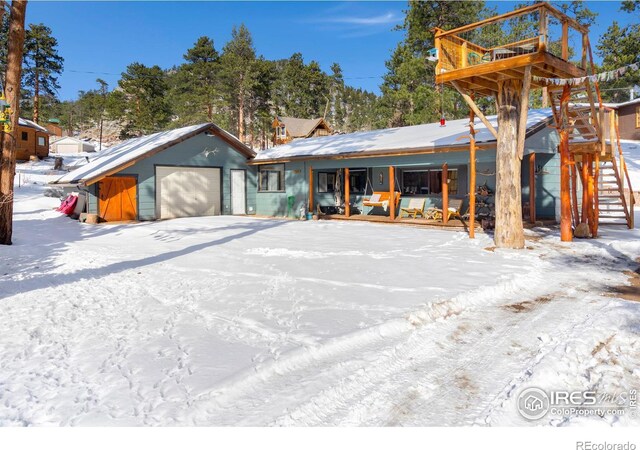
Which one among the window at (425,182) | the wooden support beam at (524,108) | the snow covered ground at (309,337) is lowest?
the snow covered ground at (309,337)

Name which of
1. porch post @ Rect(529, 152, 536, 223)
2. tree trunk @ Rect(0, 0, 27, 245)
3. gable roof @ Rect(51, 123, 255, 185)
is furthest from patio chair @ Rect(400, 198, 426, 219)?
tree trunk @ Rect(0, 0, 27, 245)

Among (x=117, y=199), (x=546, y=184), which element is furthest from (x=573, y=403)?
(x=117, y=199)

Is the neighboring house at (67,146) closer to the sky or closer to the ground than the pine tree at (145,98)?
closer to the ground

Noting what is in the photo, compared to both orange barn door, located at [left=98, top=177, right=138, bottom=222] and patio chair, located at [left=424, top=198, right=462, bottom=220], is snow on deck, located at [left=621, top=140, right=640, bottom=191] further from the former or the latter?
orange barn door, located at [left=98, top=177, right=138, bottom=222]

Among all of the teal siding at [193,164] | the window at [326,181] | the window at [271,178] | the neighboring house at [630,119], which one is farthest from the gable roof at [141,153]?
the neighboring house at [630,119]

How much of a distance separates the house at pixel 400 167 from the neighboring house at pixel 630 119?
2206 centimetres

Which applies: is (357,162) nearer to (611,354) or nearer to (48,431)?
(611,354)

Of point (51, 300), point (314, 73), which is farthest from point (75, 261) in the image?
point (314, 73)

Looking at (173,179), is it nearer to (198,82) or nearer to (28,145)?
(28,145)

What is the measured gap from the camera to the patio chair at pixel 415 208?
1569cm

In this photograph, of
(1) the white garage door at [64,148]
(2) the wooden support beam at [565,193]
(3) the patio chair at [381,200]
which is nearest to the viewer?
(2) the wooden support beam at [565,193]

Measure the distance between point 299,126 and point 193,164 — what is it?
28341 millimetres

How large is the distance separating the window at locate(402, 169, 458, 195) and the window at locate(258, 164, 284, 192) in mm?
5832

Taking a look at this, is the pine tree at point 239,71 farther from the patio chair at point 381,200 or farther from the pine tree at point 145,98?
the patio chair at point 381,200
